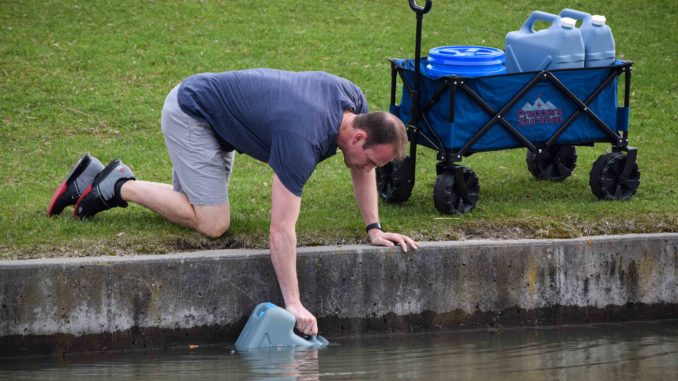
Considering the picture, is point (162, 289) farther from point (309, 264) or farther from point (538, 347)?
point (538, 347)

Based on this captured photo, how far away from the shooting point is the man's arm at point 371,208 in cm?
638

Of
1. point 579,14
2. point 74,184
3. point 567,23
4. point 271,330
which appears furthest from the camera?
point 579,14

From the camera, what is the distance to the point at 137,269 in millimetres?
6055

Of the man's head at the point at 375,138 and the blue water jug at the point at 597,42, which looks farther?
the blue water jug at the point at 597,42

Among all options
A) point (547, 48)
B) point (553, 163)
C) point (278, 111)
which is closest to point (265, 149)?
point (278, 111)

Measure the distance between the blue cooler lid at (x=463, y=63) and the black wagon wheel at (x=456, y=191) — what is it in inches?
23.8

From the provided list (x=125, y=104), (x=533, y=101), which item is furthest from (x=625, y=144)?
(x=125, y=104)

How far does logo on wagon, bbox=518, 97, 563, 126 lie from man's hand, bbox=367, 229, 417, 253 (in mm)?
1366

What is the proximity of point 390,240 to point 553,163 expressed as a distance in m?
2.24

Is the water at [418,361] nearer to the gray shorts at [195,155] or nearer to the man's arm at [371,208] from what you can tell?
the man's arm at [371,208]

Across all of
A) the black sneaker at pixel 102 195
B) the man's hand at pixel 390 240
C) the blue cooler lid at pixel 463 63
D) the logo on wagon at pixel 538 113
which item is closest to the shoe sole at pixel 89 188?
the black sneaker at pixel 102 195

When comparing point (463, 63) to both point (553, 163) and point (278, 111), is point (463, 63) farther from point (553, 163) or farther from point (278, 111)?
point (278, 111)

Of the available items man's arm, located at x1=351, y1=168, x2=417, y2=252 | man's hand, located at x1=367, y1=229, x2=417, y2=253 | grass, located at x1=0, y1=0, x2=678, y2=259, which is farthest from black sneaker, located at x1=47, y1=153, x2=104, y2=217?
man's hand, located at x1=367, y1=229, x2=417, y2=253

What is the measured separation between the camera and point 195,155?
6438mm
